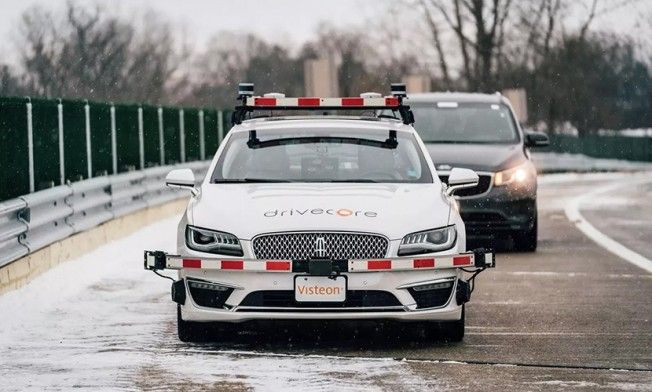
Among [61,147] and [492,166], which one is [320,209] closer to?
[492,166]

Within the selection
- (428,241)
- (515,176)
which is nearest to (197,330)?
(428,241)

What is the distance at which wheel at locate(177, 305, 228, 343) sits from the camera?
1070 centimetres

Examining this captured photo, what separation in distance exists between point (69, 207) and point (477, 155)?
4.45 metres

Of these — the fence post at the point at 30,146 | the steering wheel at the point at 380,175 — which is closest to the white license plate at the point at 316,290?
the steering wheel at the point at 380,175

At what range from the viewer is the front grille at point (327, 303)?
10297 mm

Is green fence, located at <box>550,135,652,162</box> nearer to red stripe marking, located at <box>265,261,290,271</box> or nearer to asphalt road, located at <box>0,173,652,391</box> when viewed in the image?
asphalt road, located at <box>0,173,652,391</box>

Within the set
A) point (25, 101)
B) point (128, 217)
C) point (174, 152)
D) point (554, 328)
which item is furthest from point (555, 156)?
point (554, 328)

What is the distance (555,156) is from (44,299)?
45.8 m

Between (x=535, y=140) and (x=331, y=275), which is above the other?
(x=535, y=140)

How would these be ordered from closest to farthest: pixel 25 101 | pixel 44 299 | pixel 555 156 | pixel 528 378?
pixel 528 378 → pixel 44 299 → pixel 25 101 → pixel 555 156

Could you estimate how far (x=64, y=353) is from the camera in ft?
33.9

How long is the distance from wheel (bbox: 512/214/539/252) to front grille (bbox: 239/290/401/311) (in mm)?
8301

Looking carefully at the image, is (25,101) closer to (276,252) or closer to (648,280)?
(648,280)

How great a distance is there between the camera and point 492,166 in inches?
727
